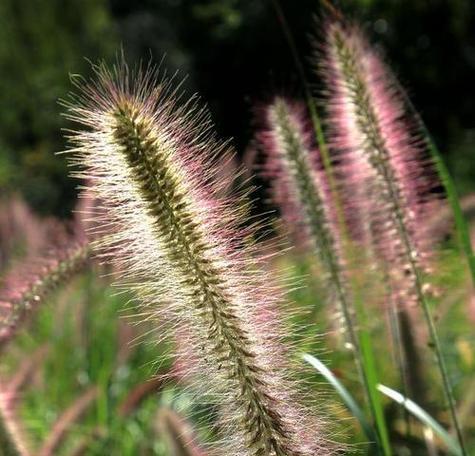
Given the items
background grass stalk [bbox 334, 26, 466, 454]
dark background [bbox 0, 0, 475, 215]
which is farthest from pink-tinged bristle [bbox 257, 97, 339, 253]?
dark background [bbox 0, 0, 475, 215]

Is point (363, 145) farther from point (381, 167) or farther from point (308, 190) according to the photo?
point (308, 190)

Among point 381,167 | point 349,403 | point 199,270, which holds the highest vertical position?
point 381,167

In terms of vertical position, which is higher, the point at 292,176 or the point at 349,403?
the point at 292,176

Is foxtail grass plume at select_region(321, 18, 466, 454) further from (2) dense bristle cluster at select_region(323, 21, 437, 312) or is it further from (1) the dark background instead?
(1) the dark background

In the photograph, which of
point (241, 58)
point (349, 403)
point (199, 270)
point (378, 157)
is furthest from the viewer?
point (241, 58)

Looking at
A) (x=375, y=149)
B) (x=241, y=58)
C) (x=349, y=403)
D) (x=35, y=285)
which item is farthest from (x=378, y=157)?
(x=241, y=58)

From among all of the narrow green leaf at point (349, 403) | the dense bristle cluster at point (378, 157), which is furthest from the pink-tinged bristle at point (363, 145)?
the narrow green leaf at point (349, 403)
